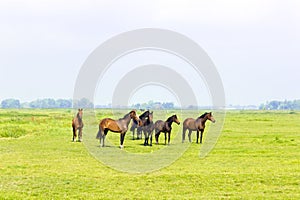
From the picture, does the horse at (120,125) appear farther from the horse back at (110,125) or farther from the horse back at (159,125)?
the horse back at (159,125)

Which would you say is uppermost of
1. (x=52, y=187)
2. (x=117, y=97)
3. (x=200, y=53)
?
Answer: (x=200, y=53)

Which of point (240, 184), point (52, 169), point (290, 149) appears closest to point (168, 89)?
point (290, 149)

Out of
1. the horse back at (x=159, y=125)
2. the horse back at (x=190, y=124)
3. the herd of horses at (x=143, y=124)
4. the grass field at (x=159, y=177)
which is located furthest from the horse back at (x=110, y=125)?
the horse back at (x=190, y=124)

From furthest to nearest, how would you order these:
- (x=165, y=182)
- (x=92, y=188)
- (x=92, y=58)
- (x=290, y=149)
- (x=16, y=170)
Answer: (x=290, y=149), (x=92, y=58), (x=16, y=170), (x=165, y=182), (x=92, y=188)

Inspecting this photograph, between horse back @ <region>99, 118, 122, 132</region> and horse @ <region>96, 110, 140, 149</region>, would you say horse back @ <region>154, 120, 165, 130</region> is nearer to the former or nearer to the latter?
horse @ <region>96, 110, 140, 149</region>

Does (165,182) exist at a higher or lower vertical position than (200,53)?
lower

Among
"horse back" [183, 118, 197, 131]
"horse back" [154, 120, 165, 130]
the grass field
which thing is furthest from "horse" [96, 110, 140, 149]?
"horse back" [183, 118, 197, 131]

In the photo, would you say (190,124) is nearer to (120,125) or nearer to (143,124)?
(143,124)

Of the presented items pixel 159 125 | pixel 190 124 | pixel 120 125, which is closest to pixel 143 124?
pixel 159 125

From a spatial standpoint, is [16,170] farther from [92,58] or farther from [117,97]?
[117,97]

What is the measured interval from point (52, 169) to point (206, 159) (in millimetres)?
7114

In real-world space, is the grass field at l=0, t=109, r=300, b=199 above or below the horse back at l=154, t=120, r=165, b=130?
below

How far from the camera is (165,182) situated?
14969 millimetres

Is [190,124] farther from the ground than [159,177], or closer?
farther from the ground
